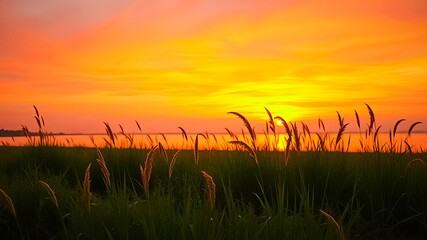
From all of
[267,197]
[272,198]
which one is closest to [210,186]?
[272,198]

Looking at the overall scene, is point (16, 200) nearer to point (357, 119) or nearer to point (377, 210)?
point (377, 210)

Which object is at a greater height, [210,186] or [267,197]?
[210,186]

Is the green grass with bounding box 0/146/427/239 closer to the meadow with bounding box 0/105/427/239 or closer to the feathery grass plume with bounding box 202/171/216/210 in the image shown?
the meadow with bounding box 0/105/427/239

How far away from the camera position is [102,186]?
7.23 meters

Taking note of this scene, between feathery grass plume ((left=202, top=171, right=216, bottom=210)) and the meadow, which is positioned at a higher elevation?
feathery grass plume ((left=202, top=171, right=216, bottom=210))

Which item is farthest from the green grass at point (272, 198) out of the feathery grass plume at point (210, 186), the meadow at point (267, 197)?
the feathery grass plume at point (210, 186)

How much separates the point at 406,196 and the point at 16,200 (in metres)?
4.80

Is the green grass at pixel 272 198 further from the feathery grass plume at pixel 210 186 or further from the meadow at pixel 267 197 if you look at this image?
the feathery grass plume at pixel 210 186

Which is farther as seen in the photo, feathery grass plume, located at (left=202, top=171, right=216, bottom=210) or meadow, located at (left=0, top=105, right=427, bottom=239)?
meadow, located at (left=0, top=105, right=427, bottom=239)

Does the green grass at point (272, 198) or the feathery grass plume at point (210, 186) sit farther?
the green grass at point (272, 198)

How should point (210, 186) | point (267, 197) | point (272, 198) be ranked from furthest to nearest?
point (267, 197), point (272, 198), point (210, 186)

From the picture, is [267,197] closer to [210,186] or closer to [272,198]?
[272,198]

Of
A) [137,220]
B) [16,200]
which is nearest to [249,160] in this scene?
[137,220]

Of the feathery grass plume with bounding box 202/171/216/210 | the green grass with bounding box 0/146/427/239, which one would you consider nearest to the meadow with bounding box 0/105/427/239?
the green grass with bounding box 0/146/427/239
